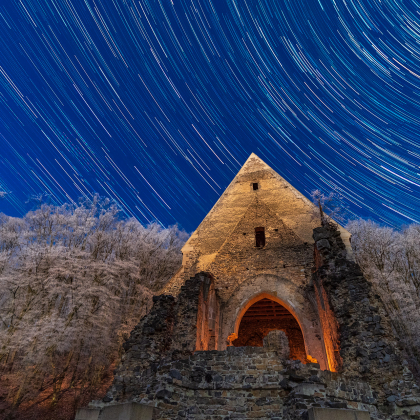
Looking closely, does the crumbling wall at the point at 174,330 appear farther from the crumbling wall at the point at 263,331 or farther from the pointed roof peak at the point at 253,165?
the pointed roof peak at the point at 253,165

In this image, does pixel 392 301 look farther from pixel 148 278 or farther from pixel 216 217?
pixel 148 278

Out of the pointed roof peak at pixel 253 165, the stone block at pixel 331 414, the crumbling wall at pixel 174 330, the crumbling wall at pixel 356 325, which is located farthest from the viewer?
the pointed roof peak at pixel 253 165

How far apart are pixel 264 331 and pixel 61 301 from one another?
37.3ft

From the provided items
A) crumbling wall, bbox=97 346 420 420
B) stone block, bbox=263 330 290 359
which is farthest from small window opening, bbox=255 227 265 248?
crumbling wall, bbox=97 346 420 420

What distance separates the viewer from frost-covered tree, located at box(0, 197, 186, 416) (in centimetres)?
1328

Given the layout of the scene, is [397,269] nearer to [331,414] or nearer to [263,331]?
[263,331]

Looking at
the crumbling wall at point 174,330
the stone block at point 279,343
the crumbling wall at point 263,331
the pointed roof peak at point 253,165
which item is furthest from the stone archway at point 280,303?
the pointed roof peak at point 253,165

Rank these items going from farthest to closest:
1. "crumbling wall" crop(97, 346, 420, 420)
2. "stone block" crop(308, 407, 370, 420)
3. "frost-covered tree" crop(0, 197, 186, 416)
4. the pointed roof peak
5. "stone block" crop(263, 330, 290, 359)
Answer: the pointed roof peak < "frost-covered tree" crop(0, 197, 186, 416) < "stone block" crop(263, 330, 290, 359) < "crumbling wall" crop(97, 346, 420, 420) < "stone block" crop(308, 407, 370, 420)

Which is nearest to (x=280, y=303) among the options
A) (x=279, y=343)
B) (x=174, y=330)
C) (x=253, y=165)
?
(x=174, y=330)

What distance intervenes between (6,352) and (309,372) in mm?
12692

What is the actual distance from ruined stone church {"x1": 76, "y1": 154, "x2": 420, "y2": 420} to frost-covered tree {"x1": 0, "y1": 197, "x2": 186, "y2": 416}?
172 inches

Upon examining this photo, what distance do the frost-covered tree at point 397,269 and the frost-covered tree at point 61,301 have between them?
12599mm

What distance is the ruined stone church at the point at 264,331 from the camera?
6719 mm

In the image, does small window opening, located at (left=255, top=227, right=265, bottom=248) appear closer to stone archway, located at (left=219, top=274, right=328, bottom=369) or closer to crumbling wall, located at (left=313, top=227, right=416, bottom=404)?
stone archway, located at (left=219, top=274, right=328, bottom=369)
